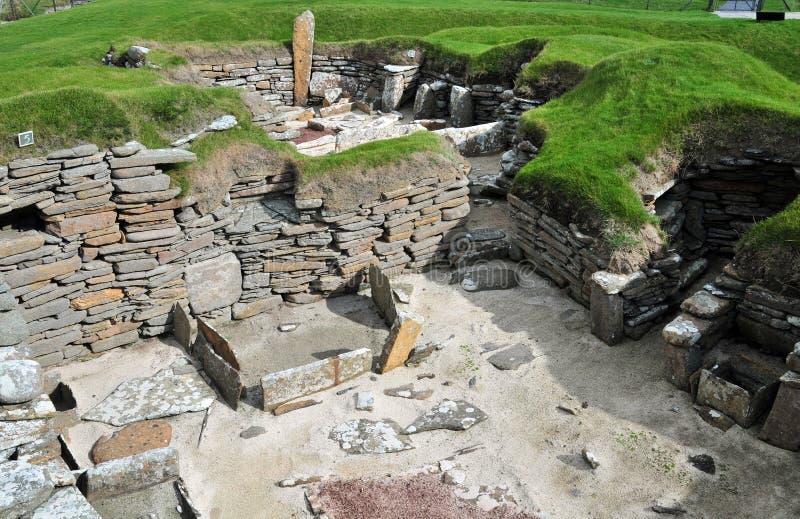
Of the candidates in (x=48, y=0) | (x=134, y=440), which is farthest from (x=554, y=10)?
(x=48, y=0)

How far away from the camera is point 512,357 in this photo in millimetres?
9797

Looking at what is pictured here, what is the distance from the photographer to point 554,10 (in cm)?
2214

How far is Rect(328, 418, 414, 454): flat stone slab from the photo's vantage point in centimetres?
824

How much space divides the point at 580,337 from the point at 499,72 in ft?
29.9

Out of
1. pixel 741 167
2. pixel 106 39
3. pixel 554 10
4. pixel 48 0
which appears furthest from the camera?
pixel 48 0

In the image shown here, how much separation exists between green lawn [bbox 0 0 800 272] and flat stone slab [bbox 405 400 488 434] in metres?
3.61

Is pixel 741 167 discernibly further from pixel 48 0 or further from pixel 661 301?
pixel 48 0

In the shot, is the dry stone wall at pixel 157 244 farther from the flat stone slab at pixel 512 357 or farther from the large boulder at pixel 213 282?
the flat stone slab at pixel 512 357

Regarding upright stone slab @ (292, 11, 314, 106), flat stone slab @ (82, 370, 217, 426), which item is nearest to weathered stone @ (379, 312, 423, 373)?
flat stone slab @ (82, 370, 217, 426)

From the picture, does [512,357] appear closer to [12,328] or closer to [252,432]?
[252,432]

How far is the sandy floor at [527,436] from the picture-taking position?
7547 mm

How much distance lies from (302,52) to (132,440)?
44.2 feet

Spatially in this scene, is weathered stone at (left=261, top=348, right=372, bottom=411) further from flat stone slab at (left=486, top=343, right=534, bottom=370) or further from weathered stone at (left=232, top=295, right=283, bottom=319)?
weathered stone at (left=232, top=295, right=283, bottom=319)

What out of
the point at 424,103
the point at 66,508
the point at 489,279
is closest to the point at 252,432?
the point at 66,508
